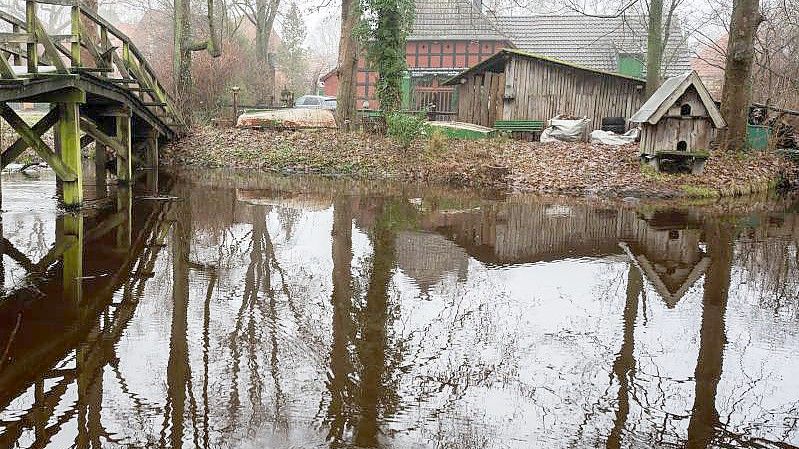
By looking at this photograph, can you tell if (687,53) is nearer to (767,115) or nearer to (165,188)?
(767,115)

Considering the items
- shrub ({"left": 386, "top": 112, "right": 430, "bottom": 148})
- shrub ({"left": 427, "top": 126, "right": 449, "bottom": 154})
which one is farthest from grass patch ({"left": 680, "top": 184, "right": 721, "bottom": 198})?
shrub ({"left": 386, "top": 112, "right": 430, "bottom": 148})

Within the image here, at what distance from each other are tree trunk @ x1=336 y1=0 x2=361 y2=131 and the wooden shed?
4749 mm

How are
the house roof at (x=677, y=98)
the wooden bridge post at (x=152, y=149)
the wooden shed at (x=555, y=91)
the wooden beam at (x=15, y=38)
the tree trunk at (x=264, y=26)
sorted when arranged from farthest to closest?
the tree trunk at (x=264, y=26) → the wooden shed at (x=555, y=91) → the wooden bridge post at (x=152, y=149) → the house roof at (x=677, y=98) → the wooden beam at (x=15, y=38)

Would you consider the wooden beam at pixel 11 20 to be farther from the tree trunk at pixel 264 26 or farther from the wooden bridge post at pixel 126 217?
the tree trunk at pixel 264 26

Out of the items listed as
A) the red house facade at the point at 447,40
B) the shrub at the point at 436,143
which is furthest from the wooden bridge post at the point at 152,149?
the red house facade at the point at 447,40

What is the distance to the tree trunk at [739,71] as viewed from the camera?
18.4 metres

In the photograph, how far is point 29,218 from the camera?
38.5ft

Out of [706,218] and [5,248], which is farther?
[706,218]

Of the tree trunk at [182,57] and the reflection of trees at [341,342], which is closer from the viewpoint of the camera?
the reflection of trees at [341,342]

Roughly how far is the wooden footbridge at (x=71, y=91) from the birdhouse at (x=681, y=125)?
11340 millimetres

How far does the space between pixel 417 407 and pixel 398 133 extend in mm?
16496

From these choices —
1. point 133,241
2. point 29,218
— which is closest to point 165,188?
point 29,218

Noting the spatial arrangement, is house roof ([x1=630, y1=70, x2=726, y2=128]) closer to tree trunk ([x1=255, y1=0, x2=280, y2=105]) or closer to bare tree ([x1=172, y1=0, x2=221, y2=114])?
bare tree ([x1=172, y1=0, x2=221, y2=114])

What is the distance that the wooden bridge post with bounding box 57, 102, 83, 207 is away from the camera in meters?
11.3
